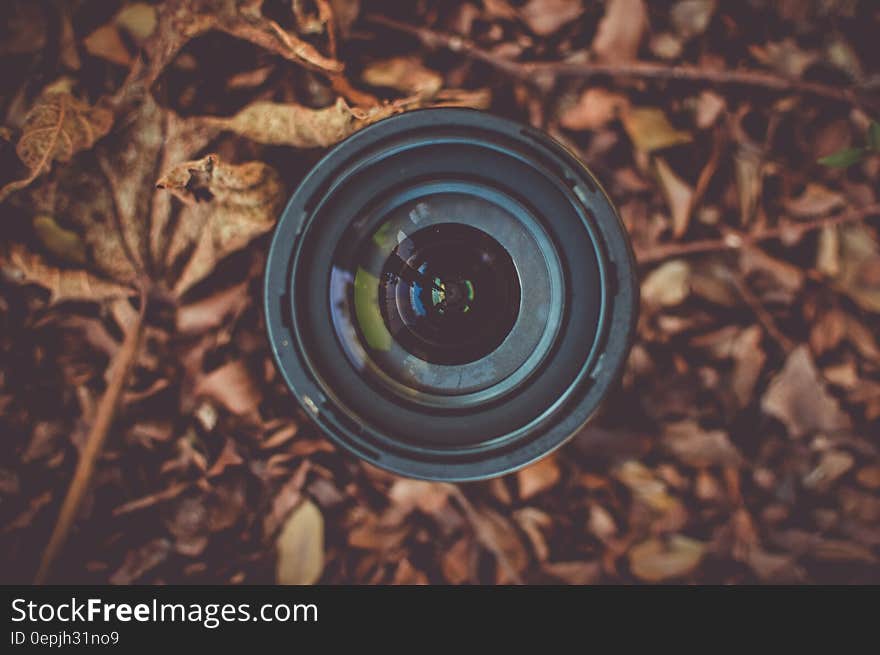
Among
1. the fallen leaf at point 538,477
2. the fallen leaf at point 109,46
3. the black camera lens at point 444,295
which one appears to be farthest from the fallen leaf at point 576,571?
the fallen leaf at point 109,46

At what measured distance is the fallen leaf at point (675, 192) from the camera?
0.90m

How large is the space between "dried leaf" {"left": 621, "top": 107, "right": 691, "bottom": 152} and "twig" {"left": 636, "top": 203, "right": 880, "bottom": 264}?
139 millimetres

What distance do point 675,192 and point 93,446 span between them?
2.84 ft

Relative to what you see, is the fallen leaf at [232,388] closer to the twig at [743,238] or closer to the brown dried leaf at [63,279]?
the brown dried leaf at [63,279]

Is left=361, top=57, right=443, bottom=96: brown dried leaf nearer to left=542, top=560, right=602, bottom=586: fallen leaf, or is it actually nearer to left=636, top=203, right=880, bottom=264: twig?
left=636, top=203, right=880, bottom=264: twig

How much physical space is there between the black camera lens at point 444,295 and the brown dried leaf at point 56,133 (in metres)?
0.33

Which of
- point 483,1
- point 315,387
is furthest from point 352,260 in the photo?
point 483,1

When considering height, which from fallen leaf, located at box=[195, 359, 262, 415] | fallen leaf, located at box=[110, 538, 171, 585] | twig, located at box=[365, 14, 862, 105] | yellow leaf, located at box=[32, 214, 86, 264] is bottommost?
fallen leaf, located at box=[110, 538, 171, 585]

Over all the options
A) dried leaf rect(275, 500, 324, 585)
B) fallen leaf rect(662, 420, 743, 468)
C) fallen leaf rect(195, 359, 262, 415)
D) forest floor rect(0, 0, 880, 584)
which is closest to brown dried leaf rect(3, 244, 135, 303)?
forest floor rect(0, 0, 880, 584)

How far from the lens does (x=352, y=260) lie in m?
→ 0.72

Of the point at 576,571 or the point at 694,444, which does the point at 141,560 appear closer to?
the point at 576,571

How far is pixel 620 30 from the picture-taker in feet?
2.92

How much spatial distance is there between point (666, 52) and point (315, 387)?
67 cm

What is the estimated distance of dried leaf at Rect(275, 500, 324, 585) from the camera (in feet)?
2.89
